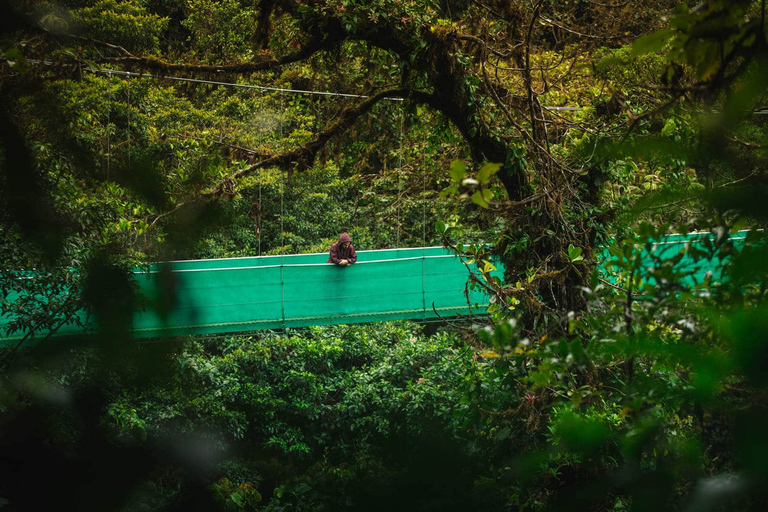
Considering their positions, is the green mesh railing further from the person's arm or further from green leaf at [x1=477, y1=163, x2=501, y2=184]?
green leaf at [x1=477, y1=163, x2=501, y2=184]

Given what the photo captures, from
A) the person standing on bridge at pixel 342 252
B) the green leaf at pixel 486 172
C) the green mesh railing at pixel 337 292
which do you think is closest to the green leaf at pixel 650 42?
the green leaf at pixel 486 172

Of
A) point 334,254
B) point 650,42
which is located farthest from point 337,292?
point 650,42

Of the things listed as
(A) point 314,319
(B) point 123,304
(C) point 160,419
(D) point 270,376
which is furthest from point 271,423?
(B) point 123,304

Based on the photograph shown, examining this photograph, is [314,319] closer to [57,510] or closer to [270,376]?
[270,376]

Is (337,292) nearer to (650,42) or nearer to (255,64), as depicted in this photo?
(255,64)

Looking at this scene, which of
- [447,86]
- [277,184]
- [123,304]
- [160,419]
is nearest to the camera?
[123,304]

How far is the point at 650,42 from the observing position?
46cm

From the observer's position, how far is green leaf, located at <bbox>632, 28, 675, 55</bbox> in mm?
445

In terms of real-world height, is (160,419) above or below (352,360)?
below

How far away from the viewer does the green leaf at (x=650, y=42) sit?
0.44m

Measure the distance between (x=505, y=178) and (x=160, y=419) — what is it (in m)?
2.28

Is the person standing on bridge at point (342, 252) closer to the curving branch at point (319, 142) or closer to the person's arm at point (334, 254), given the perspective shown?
the person's arm at point (334, 254)

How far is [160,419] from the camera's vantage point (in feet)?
11.7

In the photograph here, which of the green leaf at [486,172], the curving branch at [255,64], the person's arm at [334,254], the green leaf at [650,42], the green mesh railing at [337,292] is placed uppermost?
the curving branch at [255,64]
